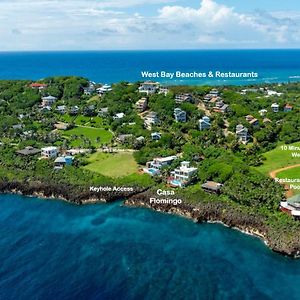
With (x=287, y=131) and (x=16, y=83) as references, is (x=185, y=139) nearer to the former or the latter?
(x=287, y=131)

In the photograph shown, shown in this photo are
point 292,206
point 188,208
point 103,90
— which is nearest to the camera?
point 292,206


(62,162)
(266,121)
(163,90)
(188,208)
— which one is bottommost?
(188,208)

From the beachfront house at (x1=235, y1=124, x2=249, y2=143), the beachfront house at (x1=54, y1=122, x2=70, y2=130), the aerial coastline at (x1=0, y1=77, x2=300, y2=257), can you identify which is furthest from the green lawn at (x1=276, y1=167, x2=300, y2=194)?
the beachfront house at (x1=54, y1=122, x2=70, y2=130)

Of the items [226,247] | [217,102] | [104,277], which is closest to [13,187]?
[104,277]

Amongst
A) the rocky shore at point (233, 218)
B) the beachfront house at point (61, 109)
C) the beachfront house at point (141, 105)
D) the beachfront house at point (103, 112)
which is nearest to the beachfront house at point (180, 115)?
the beachfront house at point (141, 105)

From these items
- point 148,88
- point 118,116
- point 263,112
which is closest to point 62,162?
point 118,116

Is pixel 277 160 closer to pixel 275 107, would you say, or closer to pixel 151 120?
pixel 151 120
